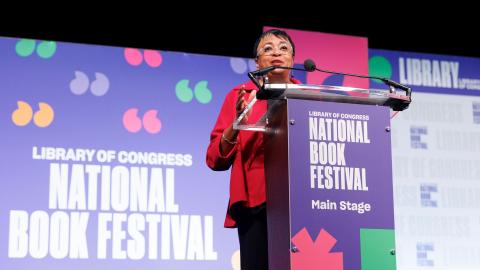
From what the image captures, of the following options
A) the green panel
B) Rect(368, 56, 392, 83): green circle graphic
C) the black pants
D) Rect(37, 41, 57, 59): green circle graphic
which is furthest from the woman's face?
Rect(368, 56, 392, 83): green circle graphic

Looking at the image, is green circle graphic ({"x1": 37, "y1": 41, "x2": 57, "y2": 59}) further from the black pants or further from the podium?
the podium

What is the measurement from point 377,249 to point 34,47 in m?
2.91

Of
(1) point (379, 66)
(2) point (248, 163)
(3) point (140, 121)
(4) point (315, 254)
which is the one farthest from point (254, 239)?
(1) point (379, 66)

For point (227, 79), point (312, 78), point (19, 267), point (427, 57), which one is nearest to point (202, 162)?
point (227, 79)

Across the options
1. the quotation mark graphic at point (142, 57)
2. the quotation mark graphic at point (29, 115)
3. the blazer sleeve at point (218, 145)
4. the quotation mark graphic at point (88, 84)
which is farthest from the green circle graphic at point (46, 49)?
the blazer sleeve at point (218, 145)

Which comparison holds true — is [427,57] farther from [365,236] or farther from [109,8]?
[365,236]

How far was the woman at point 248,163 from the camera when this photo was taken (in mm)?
2182

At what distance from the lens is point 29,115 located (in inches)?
165

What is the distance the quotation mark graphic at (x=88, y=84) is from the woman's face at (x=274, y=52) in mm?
2085

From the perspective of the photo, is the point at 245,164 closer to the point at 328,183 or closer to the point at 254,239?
the point at 254,239

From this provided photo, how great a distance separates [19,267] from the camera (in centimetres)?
396

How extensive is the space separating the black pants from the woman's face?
→ 0.49 metres

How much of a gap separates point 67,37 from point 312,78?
4.95 feet

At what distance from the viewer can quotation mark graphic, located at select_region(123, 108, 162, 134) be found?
436 cm
